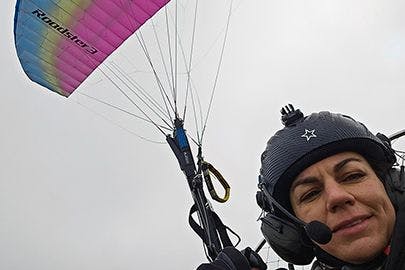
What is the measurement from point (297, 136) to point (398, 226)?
0.63 meters

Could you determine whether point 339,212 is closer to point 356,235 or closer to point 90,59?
point 356,235

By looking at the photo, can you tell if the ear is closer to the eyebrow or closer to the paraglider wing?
the eyebrow

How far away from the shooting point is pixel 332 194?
5.55 feet

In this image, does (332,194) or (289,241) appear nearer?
(332,194)

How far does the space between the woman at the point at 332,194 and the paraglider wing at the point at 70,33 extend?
547cm

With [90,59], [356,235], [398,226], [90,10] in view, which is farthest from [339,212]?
[90,59]

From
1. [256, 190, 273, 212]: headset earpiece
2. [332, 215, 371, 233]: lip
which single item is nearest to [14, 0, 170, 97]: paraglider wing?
[256, 190, 273, 212]: headset earpiece

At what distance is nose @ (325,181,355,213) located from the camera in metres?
1.68

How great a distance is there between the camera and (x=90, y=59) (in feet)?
26.5

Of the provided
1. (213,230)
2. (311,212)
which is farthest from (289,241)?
(213,230)

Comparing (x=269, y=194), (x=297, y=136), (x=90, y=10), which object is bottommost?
(x=269, y=194)

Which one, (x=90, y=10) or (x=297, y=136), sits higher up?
(x=90, y=10)

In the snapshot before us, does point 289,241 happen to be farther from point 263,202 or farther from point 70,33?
point 70,33

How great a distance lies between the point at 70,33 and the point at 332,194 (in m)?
6.48
